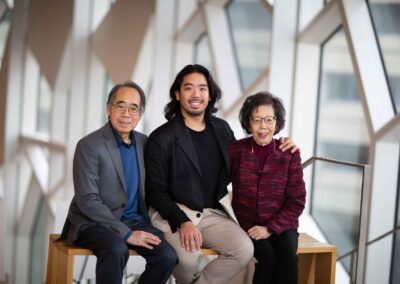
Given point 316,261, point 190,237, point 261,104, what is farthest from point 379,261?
point 190,237

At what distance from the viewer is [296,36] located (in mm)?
7023

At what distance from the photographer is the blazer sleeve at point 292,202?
13.8ft

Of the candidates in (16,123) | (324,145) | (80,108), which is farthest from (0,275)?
(16,123)

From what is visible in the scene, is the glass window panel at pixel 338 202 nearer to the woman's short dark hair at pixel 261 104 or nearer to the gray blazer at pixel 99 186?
the woman's short dark hair at pixel 261 104

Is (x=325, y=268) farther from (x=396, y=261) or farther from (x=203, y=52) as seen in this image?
(x=203, y=52)

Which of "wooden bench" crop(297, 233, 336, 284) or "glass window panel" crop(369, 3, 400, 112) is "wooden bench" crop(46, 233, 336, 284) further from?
"glass window panel" crop(369, 3, 400, 112)

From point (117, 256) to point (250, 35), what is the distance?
17.5ft

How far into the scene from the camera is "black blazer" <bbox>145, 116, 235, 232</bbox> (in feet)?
13.9

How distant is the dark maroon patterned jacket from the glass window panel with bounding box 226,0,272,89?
3.98 m

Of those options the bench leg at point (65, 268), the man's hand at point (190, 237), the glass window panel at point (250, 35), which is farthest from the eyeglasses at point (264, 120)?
the glass window panel at point (250, 35)

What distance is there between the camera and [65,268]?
13.4 ft

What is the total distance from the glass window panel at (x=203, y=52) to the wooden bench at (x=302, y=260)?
5356 millimetres

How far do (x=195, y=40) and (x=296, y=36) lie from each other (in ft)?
10.6

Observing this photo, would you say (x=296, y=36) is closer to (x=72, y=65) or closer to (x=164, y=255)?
(x=164, y=255)
